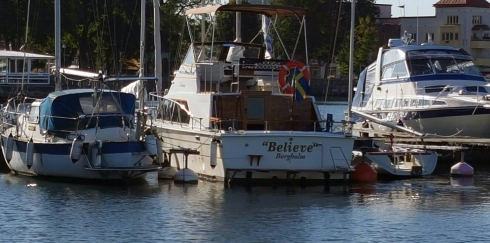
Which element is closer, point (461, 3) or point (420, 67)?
point (420, 67)

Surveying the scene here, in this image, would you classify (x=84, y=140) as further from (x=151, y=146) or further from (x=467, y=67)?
(x=467, y=67)

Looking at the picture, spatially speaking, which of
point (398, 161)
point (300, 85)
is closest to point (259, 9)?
point (300, 85)

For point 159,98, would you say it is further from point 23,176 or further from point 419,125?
point 419,125

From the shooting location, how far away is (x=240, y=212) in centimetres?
2797

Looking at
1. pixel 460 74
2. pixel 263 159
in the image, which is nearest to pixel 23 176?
pixel 263 159

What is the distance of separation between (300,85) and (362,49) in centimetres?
7907

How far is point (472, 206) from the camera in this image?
29547 mm

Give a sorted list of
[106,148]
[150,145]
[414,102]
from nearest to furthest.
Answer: [106,148], [150,145], [414,102]

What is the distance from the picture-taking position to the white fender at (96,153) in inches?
1235

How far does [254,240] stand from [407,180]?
37.3 feet

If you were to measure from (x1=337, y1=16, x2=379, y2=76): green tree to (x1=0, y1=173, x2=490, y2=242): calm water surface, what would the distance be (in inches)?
3041

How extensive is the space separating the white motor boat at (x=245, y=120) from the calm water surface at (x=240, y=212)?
725 mm

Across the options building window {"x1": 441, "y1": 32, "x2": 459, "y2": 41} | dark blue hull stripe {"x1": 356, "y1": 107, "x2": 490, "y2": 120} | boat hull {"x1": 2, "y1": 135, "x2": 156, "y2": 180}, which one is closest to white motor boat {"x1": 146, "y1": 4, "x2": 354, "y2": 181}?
boat hull {"x1": 2, "y1": 135, "x2": 156, "y2": 180}

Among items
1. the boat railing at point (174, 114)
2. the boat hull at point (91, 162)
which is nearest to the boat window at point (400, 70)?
the boat railing at point (174, 114)
